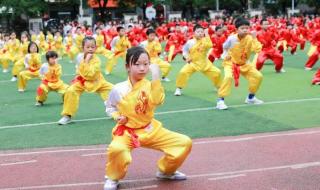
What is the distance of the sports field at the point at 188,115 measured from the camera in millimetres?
7902

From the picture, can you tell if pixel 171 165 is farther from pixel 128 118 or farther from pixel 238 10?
pixel 238 10

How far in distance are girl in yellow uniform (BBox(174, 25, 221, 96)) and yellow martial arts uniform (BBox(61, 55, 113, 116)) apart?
2.84m

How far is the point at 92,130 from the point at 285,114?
3092mm

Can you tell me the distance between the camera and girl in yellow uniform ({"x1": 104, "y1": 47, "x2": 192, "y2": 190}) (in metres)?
5.14

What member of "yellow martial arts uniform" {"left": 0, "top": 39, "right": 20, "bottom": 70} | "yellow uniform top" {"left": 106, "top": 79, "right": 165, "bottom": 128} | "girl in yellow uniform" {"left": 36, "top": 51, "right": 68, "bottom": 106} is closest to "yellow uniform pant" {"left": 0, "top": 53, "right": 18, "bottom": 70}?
"yellow martial arts uniform" {"left": 0, "top": 39, "right": 20, "bottom": 70}

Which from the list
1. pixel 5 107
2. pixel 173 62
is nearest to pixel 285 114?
pixel 5 107

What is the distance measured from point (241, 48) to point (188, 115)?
5.28ft

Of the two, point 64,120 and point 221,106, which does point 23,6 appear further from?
point 221,106

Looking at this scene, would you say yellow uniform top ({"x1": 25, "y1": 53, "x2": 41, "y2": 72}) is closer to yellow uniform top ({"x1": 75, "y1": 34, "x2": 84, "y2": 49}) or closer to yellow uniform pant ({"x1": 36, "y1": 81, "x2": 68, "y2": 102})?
yellow uniform pant ({"x1": 36, "y1": 81, "x2": 68, "y2": 102})

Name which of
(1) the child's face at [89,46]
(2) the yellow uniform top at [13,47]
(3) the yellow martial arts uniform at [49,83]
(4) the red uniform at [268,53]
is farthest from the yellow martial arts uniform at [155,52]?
(2) the yellow uniform top at [13,47]

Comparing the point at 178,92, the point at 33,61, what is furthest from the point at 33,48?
the point at 178,92

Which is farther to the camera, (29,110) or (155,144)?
(29,110)

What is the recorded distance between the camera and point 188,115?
365 inches

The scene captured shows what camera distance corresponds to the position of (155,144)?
17.4 feet
